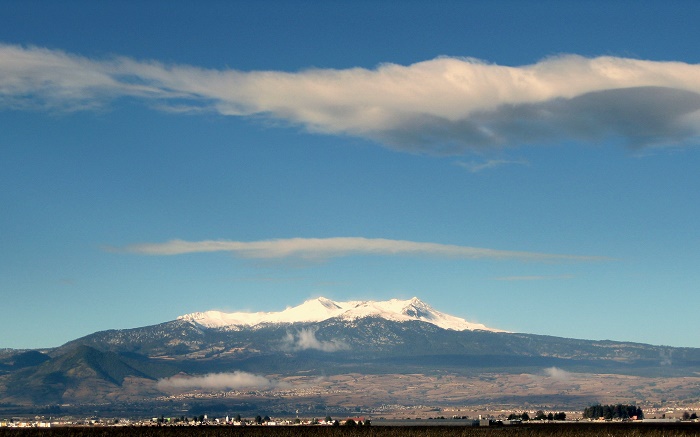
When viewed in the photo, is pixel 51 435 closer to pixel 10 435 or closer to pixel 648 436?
pixel 10 435

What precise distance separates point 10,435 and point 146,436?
27.1m

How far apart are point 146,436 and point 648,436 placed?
331 feet

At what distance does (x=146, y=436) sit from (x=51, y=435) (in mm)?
18826

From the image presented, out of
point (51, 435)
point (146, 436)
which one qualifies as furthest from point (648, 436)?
point (51, 435)

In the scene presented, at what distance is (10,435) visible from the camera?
198 metres

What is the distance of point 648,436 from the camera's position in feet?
654

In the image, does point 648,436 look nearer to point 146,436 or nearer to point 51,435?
point 146,436

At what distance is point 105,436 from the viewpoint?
199 metres

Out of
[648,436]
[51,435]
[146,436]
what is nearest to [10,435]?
[51,435]

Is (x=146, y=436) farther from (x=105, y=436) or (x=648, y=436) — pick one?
(x=648, y=436)

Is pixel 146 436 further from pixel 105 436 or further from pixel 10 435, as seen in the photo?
pixel 10 435

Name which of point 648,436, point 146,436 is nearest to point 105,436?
point 146,436

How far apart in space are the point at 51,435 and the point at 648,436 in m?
120

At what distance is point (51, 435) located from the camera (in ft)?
650
